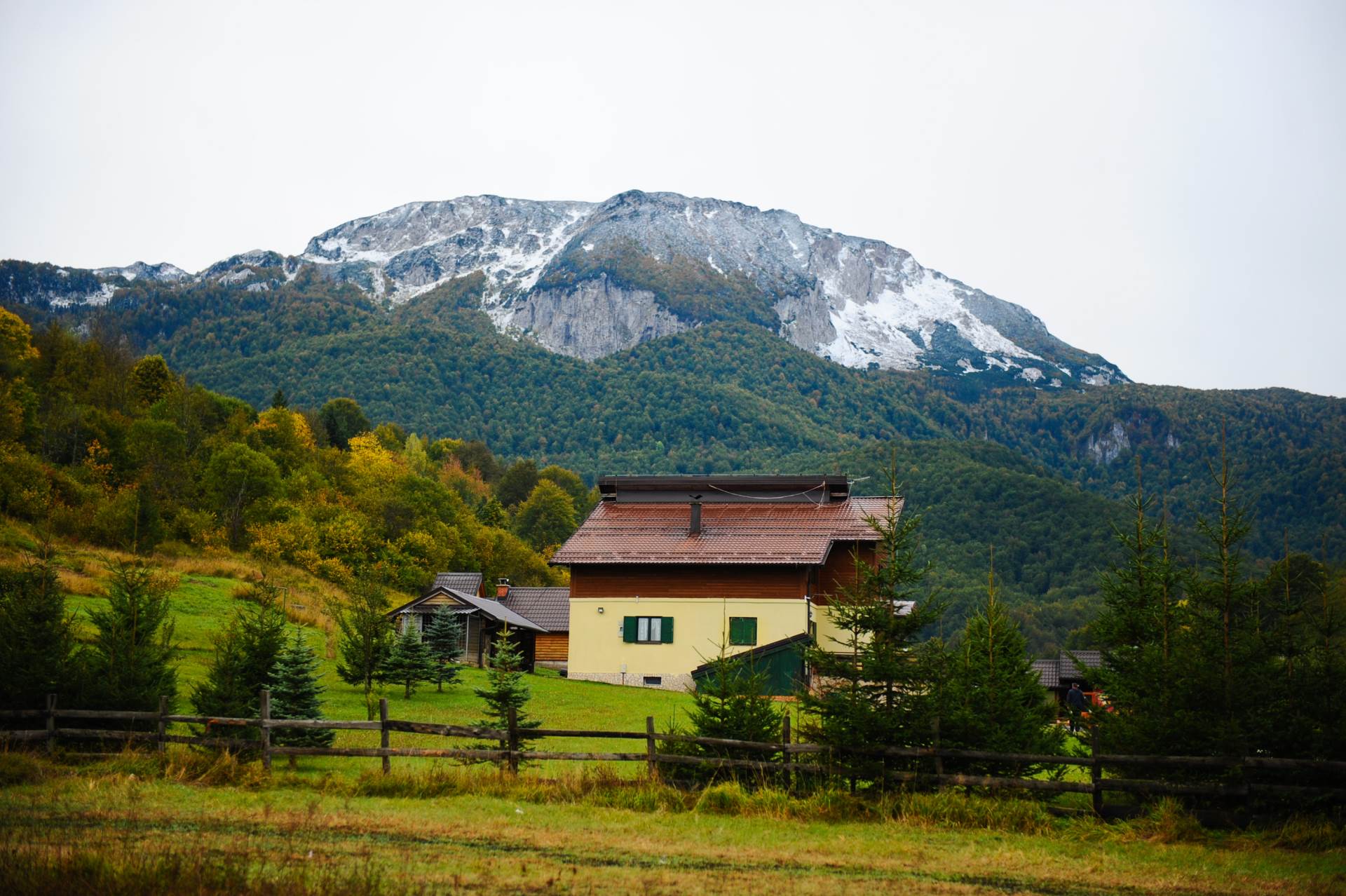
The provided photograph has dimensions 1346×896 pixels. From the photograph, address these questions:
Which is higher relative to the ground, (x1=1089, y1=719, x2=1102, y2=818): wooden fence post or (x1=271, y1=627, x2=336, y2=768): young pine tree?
(x1=271, y1=627, x2=336, y2=768): young pine tree

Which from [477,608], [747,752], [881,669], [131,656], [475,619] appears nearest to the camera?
[881,669]

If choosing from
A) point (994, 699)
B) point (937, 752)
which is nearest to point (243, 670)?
point (937, 752)

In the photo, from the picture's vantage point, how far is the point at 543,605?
54.2 metres

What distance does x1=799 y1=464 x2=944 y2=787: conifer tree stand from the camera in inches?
659

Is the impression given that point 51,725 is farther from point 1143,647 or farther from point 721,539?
point 721,539

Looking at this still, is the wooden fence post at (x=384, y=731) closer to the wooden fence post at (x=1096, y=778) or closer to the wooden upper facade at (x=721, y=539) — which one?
the wooden fence post at (x=1096, y=778)

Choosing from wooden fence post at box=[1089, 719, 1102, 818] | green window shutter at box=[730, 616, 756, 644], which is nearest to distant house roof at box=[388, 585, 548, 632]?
green window shutter at box=[730, 616, 756, 644]

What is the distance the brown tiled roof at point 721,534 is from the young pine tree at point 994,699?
765 inches

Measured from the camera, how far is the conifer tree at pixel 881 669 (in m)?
16.7

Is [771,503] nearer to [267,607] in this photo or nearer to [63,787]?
[267,607]

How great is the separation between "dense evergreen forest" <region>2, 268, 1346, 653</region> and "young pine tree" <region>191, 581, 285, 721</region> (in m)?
68.0

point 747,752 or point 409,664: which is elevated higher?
point 409,664

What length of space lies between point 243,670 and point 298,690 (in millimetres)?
1131

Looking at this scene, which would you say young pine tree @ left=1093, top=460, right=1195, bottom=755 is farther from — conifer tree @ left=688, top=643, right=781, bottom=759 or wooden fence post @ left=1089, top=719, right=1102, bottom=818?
conifer tree @ left=688, top=643, right=781, bottom=759
